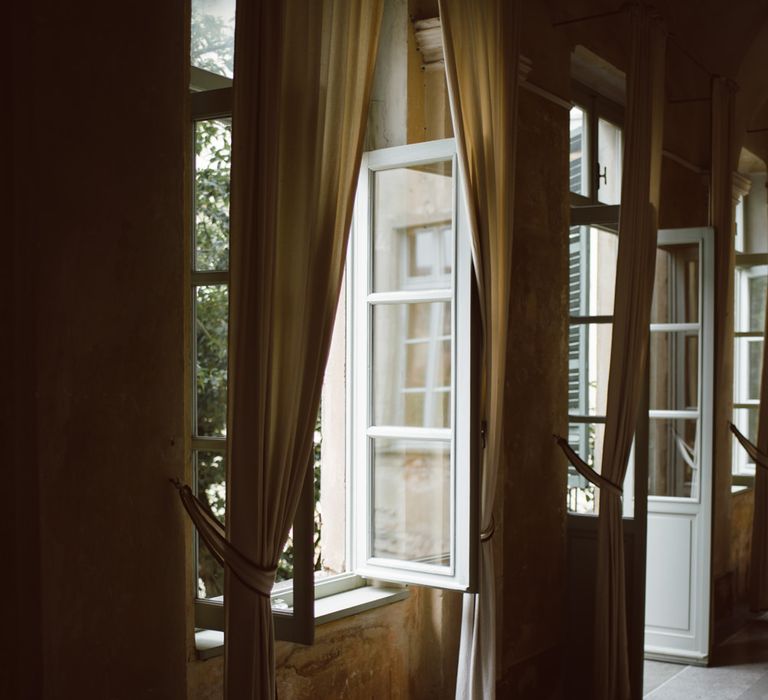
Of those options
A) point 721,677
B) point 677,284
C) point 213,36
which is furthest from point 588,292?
point 213,36

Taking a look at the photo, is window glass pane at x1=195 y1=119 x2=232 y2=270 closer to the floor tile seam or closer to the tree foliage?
the tree foliage

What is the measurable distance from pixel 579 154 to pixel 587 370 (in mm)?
1571

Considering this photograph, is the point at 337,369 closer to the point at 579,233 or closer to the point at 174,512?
the point at 174,512

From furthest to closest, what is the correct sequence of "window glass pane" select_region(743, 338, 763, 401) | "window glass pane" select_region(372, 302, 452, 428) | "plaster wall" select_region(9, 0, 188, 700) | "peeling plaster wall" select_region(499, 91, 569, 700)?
1. "window glass pane" select_region(743, 338, 763, 401)
2. "peeling plaster wall" select_region(499, 91, 569, 700)
3. "window glass pane" select_region(372, 302, 452, 428)
4. "plaster wall" select_region(9, 0, 188, 700)

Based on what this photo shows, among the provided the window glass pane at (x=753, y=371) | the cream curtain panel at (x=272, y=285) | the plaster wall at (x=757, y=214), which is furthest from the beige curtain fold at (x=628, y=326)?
the plaster wall at (x=757, y=214)

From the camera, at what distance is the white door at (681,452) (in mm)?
6586

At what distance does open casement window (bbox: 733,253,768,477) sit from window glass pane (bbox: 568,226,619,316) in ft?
Result: 10.3

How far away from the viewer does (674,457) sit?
22.2ft

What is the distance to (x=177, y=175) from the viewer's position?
319 cm

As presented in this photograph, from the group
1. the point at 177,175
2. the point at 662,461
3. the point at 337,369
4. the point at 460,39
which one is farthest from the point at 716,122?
the point at 177,175

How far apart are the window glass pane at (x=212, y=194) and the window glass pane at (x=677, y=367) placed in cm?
415

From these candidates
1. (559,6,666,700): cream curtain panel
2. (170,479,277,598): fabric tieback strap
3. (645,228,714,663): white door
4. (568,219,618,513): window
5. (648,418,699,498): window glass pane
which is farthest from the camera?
(648,418,699,498): window glass pane

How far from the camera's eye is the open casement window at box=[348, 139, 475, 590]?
A: 4227 mm

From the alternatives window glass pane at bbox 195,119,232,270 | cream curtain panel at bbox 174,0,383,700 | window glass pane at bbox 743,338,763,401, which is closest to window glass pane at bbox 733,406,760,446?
window glass pane at bbox 743,338,763,401
